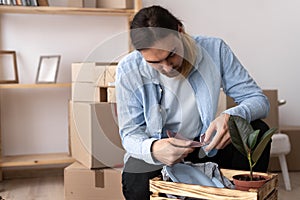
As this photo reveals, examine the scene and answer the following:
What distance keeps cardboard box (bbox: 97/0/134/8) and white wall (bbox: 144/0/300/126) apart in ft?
1.22

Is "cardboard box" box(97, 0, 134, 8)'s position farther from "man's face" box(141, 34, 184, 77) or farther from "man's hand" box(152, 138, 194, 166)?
"man's hand" box(152, 138, 194, 166)

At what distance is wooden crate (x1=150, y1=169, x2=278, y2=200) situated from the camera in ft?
2.94

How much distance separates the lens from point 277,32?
2.69 meters

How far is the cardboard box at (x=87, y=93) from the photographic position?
1938 mm

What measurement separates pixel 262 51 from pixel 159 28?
5.55 ft

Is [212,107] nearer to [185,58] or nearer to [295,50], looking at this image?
[185,58]

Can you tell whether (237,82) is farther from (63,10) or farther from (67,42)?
(67,42)

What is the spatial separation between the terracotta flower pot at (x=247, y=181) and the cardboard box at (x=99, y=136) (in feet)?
2.91

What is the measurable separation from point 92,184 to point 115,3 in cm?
98

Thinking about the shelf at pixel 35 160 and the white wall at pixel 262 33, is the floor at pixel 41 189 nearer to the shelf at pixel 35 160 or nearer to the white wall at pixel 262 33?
the shelf at pixel 35 160

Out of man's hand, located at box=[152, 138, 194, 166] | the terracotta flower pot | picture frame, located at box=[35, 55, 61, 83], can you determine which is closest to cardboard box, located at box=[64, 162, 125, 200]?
picture frame, located at box=[35, 55, 61, 83]

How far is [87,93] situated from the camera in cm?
195

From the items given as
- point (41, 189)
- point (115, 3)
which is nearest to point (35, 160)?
point (41, 189)

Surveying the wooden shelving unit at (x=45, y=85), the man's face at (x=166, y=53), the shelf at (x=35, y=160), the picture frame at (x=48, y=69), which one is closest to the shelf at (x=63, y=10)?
the wooden shelving unit at (x=45, y=85)
